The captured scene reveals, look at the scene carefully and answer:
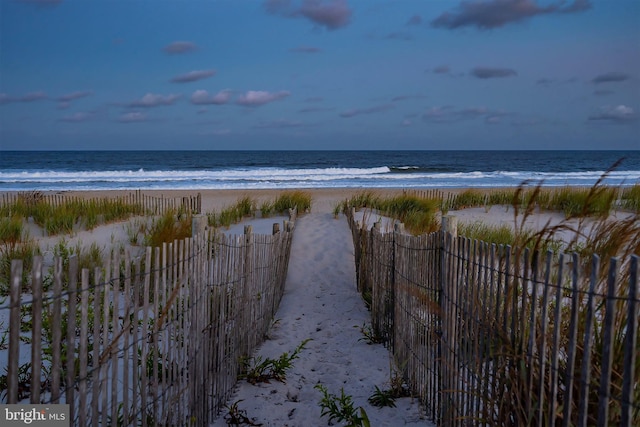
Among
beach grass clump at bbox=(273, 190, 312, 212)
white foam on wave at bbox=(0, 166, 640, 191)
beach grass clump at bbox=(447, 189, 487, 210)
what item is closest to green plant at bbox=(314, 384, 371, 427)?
beach grass clump at bbox=(273, 190, 312, 212)

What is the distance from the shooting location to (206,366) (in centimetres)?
417

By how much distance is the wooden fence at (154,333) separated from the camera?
2.22 m

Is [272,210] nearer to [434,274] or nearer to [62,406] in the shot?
[434,274]

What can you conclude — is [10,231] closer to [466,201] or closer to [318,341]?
[318,341]

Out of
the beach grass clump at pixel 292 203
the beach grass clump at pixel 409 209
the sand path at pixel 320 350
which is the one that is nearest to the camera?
the sand path at pixel 320 350

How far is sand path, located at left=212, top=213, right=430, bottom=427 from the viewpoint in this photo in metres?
4.51

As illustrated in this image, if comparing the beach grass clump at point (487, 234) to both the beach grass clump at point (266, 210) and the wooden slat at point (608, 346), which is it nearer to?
the beach grass clump at point (266, 210)

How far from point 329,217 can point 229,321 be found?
805cm

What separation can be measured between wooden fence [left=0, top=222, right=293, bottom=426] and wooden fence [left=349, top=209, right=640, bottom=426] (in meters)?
1.41

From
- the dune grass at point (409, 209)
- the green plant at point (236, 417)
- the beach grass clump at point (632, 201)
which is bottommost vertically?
the green plant at point (236, 417)

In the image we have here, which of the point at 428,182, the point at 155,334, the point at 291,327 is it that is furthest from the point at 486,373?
the point at 428,182

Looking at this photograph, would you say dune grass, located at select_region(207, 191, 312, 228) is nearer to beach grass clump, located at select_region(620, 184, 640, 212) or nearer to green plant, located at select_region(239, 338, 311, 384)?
green plant, located at select_region(239, 338, 311, 384)

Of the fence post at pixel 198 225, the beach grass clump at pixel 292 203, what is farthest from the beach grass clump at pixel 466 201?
the fence post at pixel 198 225

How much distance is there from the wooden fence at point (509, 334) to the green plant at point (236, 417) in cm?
137
